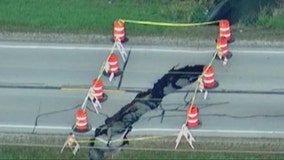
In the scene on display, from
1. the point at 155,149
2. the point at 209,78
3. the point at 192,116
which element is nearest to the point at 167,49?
the point at 209,78

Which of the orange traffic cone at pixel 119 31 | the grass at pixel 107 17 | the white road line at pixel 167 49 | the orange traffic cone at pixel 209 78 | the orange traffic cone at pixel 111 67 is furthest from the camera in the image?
the grass at pixel 107 17

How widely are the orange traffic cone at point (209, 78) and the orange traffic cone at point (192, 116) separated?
5.64 ft

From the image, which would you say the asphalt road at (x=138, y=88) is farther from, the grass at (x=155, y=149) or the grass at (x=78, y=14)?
the grass at (x=78, y=14)

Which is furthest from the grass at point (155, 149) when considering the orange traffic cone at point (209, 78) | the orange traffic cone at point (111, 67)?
the orange traffic cone at point (111, 67)

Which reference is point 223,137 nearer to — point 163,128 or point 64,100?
point 163,128

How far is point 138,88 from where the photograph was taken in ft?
97.7

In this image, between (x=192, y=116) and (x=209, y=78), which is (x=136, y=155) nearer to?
(x=192, y=116)

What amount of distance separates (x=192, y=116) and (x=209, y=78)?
211 centimetres

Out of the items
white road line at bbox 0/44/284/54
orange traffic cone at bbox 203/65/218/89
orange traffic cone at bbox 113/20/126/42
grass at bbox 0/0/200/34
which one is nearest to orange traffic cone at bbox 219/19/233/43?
white road line at bbox 0/44/284/54

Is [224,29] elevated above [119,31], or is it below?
above

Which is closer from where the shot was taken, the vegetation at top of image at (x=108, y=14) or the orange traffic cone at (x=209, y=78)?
the orange traffic cone at (x=209, y=78)

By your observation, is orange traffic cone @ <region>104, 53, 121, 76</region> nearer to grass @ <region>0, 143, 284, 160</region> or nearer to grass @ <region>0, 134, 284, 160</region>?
grass @ <region>0, 134, 284, 160</region>

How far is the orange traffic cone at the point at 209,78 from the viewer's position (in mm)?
29391

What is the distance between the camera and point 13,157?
1054 inches
